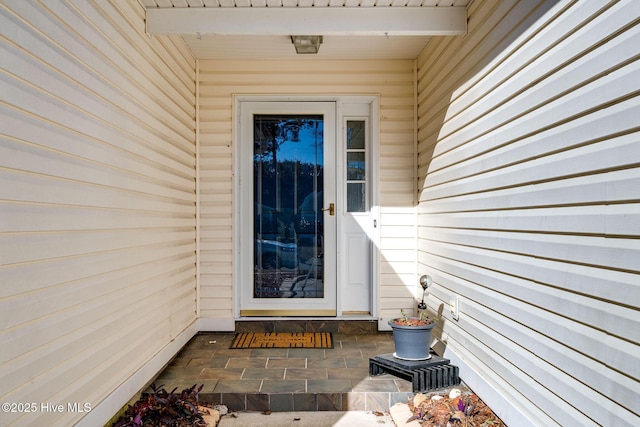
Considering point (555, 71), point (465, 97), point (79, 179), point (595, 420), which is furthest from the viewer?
point (465, 97)

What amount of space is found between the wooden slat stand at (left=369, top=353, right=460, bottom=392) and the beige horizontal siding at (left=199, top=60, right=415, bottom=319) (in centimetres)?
118

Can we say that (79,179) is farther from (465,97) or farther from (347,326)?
(347,326)

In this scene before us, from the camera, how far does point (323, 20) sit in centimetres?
319

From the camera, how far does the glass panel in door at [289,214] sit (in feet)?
14.6

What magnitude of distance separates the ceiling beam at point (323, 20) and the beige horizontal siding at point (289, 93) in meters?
1.19

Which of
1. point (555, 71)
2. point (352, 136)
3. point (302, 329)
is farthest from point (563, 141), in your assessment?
point (302, 329)

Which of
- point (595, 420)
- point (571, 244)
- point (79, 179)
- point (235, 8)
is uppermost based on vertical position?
point (235, 8)

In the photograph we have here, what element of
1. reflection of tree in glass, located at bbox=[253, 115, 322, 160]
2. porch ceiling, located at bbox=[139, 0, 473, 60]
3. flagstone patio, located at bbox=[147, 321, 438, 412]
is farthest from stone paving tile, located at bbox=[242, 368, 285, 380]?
porch ceiling, located at bbox=[139, 0, 473, 60]

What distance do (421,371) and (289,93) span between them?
2.77m

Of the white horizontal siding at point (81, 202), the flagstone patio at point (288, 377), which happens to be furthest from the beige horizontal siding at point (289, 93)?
the white horizontal siding at point (81, 202)

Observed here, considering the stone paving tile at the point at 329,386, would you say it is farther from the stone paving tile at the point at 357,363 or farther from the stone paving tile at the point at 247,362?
the stone paving tile at the point at 247,362

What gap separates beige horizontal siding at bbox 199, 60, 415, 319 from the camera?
4375 millimetres

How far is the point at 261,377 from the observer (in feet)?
10.4

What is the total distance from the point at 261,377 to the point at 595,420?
2.09 meters
